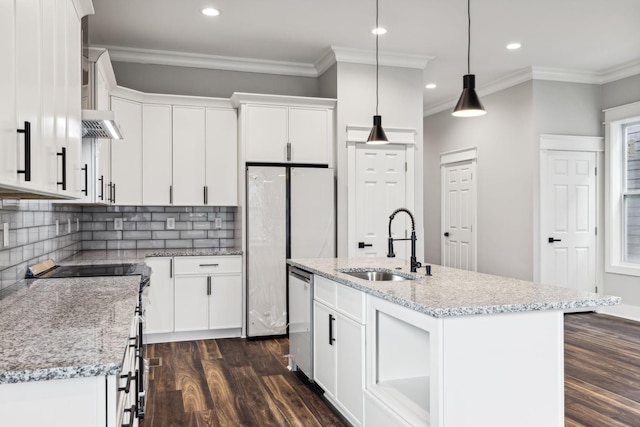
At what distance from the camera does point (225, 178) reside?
212 inches

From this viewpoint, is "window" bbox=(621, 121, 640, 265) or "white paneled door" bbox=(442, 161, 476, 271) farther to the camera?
"white paneled door" bbox=(442, 161, 476, 271)

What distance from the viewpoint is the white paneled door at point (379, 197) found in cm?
544

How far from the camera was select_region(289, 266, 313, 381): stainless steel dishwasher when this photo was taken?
11.9ft

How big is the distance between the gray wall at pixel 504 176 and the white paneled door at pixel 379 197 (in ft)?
5.37

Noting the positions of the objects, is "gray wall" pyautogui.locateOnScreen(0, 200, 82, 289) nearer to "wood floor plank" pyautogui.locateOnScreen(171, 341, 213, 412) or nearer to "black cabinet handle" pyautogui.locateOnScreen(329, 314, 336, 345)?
"wood floor plank" pyautogui.locateOnScreen(171, 341, 213, 412)

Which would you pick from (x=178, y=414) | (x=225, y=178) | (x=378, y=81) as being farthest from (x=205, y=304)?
(x=378, y=81)

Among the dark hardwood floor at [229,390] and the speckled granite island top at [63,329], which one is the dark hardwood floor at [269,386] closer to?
the dark hardwood floor at [229,390]

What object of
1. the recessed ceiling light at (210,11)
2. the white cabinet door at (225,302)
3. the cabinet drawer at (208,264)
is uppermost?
the recessed ceiling light at (210,11)

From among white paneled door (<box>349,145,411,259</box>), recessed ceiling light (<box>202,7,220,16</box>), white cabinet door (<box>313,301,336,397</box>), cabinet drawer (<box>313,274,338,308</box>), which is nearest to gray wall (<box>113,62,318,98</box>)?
white paneled door (<box>349,145,411,259</box>)

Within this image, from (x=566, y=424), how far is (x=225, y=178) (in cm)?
369

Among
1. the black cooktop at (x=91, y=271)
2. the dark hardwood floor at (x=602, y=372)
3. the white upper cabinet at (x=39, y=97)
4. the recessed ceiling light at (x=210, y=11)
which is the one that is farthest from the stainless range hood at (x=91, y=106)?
the dark hardwood floor at (x=602, y=372)

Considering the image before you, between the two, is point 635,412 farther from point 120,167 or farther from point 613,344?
point 120,167

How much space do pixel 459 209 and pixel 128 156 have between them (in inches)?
180

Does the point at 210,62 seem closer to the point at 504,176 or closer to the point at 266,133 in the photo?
the point at 266,133
